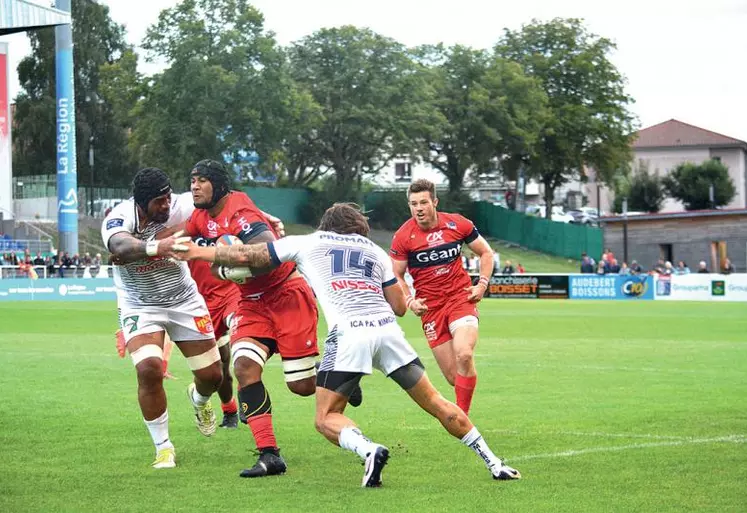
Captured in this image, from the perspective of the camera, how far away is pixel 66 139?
53438 millimetres

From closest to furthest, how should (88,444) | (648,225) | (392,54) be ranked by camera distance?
(88,444) < (648,225) < (392,54)

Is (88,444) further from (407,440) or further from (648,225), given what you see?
(648,225)

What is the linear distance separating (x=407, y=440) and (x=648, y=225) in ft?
198

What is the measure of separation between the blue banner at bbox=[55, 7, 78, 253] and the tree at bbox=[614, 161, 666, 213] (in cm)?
7438

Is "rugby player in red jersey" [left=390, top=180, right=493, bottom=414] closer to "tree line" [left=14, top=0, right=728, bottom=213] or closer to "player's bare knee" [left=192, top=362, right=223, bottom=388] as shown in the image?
"player's bare knee" [left=192, top=362, right=223, bottom=388]

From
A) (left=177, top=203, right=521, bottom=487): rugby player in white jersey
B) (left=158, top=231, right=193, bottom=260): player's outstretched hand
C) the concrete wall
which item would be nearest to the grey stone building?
the concrete wall

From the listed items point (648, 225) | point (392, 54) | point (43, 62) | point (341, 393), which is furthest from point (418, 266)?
point (43, 62)

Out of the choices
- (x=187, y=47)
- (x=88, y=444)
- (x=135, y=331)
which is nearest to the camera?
(x=135, y=331)

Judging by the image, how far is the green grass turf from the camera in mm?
8125

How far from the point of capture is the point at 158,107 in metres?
76.7

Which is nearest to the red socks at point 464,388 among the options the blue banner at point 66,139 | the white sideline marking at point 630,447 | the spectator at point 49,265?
the white sideline marking at point 630,447

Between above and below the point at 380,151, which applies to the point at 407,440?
below

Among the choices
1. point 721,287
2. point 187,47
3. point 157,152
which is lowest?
point 721,287

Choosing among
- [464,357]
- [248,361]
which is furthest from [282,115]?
[248,361]
